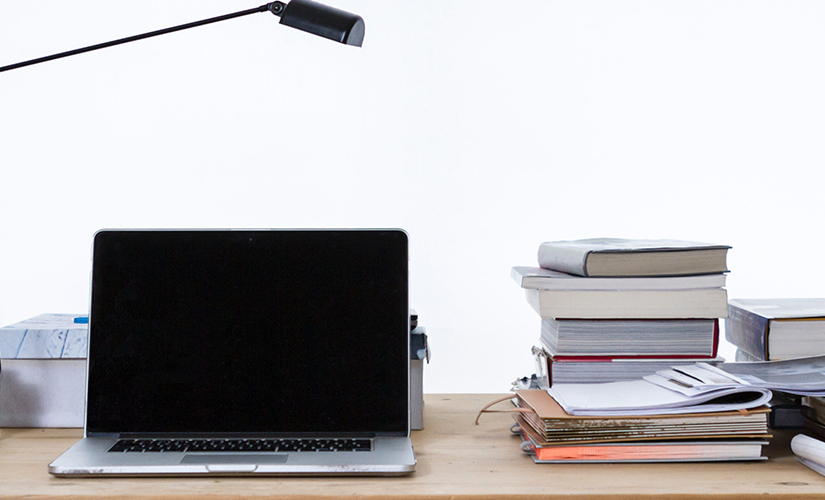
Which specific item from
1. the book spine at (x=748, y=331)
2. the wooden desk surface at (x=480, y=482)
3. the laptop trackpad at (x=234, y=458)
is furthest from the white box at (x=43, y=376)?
the book spine at (x=748, y=331)

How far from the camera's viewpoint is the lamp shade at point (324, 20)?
32.0 inches

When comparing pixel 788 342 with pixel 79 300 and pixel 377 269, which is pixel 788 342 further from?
pixel 79 300

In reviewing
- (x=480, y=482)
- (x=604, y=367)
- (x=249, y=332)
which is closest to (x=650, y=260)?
(x=604, y=367)

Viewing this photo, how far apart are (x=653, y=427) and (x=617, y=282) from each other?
202mm

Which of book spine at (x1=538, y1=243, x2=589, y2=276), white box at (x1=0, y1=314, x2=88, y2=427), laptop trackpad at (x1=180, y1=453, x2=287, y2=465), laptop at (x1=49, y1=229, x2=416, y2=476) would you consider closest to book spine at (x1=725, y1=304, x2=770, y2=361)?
book spine at (x1=538, y1=243, x2=589, y2=276)

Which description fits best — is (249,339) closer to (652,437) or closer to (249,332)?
(249,332)

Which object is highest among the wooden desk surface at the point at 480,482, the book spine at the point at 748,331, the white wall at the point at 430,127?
the white wall at the point at 430,127

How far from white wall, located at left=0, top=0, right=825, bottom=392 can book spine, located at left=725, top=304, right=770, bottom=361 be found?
0.53 metres

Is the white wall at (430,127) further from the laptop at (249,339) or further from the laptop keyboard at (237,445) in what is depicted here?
the laptop keyboard at (237,445)

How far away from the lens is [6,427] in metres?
0.82

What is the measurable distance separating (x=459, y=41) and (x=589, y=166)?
430 millimetres

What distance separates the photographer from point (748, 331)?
898mm

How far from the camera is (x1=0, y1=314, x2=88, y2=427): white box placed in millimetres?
809

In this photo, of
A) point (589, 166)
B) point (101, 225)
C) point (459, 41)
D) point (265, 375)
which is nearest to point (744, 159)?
point (589, 166)
